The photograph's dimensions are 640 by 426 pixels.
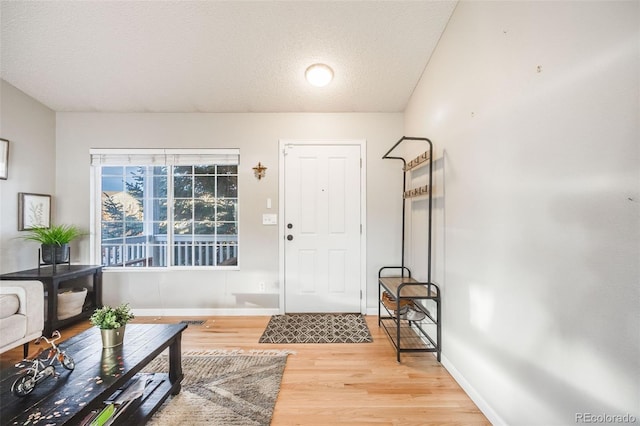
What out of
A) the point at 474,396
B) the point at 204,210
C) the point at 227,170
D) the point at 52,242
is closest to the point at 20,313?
the point at 52,242

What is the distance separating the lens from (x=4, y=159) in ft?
8.51

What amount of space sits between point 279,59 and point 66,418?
2.61 metres

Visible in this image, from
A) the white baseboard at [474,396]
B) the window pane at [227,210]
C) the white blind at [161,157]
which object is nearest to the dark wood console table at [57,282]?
the white blind at [161,157]

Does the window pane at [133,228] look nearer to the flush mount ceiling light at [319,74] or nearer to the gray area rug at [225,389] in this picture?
the gray area rug at [225,389]

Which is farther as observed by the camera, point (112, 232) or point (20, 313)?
point (112, 232)

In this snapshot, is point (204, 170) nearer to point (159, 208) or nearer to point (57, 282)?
point (159, 208)

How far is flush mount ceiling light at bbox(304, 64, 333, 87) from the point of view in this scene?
244cm

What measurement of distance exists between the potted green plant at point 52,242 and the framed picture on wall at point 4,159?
587mm

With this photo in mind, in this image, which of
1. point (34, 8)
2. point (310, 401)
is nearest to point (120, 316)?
point (310, 401)

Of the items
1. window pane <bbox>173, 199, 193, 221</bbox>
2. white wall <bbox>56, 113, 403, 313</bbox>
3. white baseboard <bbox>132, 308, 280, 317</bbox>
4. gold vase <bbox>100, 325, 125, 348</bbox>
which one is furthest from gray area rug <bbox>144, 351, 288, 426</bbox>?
window pane <bbox>173, 199, 193, 221</bbox>

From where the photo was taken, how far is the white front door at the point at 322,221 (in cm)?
316

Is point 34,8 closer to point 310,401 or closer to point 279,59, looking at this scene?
point 279,59

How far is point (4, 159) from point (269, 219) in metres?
2.63

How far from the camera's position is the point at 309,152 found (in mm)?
3172
